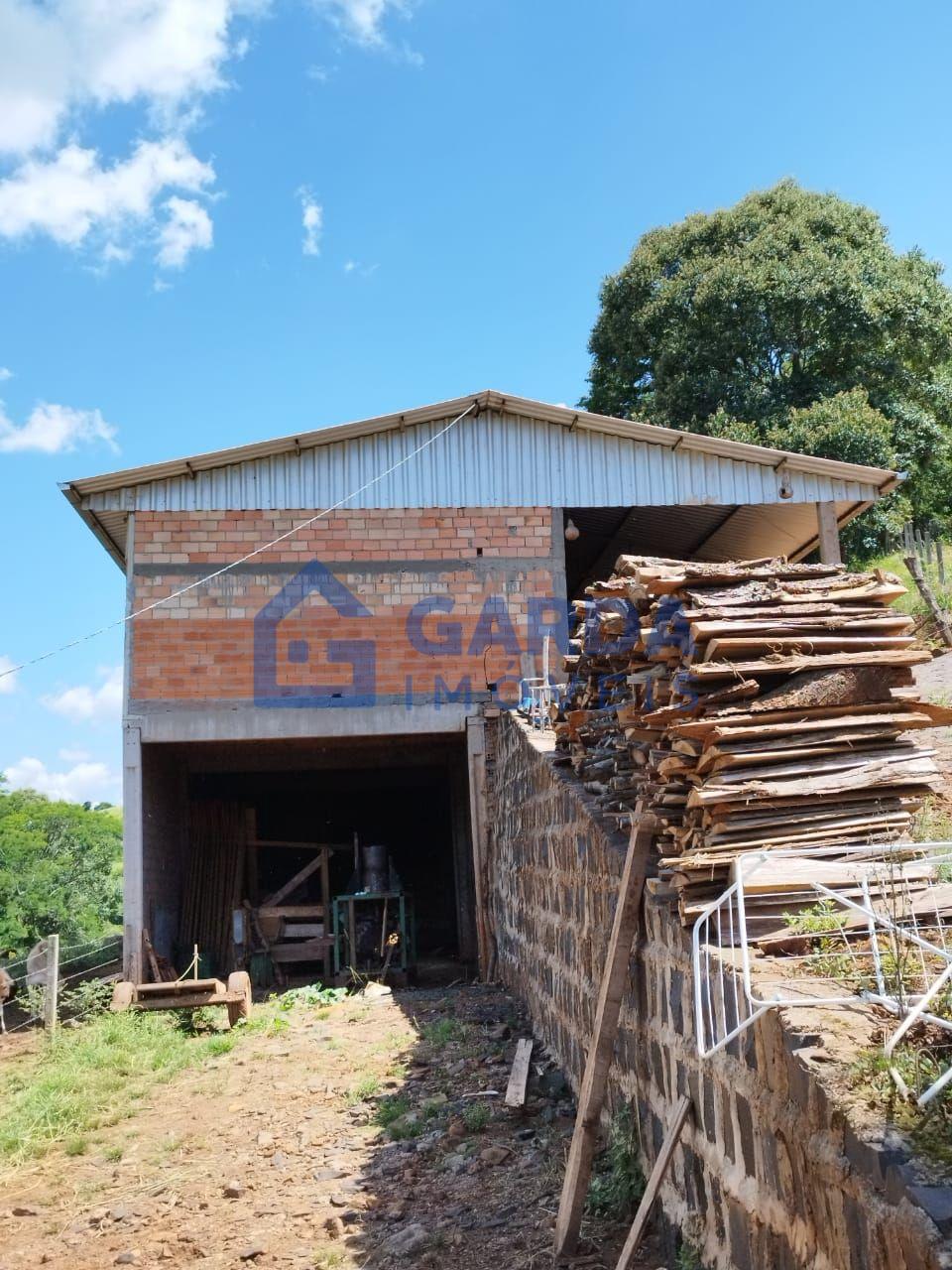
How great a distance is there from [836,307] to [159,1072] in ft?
65.2

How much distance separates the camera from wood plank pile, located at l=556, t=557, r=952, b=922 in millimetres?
4781

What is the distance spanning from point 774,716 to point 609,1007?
1.78m

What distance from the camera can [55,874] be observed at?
24406 millimetres

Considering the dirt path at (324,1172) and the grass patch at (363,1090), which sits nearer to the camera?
the dirt path at (324,1172)

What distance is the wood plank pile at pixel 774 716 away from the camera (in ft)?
15.7

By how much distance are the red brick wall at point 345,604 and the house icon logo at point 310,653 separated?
0.02 metres

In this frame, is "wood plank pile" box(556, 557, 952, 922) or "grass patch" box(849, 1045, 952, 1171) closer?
"grass patch" box(849, 1045, 952, 1171)

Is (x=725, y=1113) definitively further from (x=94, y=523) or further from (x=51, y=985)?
(x=94, y=523)

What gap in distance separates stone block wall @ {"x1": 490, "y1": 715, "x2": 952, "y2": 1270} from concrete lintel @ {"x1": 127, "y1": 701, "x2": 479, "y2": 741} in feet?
14.5

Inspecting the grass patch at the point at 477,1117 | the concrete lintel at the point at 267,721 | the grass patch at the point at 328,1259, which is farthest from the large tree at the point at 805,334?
the grass patch at the point at 328,1259

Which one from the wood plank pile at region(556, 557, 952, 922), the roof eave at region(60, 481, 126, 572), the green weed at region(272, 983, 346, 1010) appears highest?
the roof eave at region(60, 481, 126, 572)

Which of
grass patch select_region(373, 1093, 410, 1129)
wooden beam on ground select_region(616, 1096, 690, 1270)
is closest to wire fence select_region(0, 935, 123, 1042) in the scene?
grass patch select_region(373, 1093, 410, 1129)
